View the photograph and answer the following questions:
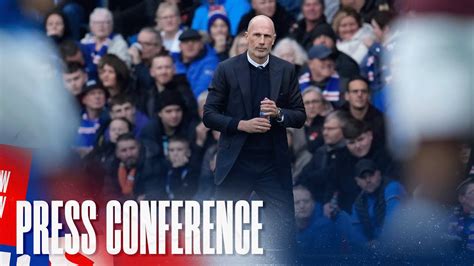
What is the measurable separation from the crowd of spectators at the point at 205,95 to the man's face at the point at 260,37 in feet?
7.87

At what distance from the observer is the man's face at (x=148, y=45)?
12570mm

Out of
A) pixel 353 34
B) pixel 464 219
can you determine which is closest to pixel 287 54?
pixel 353 34

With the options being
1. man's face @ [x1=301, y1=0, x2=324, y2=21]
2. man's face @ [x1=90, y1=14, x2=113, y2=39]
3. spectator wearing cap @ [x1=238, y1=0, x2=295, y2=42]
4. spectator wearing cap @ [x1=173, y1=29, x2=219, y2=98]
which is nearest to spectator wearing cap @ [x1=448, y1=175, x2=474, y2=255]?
man's face @ [x1=301, y1=0, x2=324, y2=21]

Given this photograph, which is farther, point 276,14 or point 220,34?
point 220,34

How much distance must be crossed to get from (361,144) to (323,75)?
61 centimetres

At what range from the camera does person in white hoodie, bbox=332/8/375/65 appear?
12070 mm

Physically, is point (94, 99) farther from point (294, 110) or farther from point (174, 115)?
point (294, 110)

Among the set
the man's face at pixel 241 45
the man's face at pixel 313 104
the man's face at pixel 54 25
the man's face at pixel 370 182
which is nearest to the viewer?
the man's face at pixel 370 182

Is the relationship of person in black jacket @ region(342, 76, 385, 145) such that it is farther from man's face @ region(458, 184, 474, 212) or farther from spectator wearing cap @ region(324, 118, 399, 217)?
man's face @ region(458, 184, 474, 212)

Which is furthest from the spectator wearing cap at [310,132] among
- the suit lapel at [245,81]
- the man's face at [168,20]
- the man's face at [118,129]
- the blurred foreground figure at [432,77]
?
the suit lapel at [245,81]

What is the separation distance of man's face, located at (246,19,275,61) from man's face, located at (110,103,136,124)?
3211mm

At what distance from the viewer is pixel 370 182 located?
465 inches

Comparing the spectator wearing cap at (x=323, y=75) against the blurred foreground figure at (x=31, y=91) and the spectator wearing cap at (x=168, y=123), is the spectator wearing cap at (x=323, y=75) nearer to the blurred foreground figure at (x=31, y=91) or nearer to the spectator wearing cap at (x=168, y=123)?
the spectator wearing cap at (x=168, y=123)

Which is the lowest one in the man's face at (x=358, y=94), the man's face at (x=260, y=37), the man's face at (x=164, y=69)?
the man's face at (x=358, y=94)
